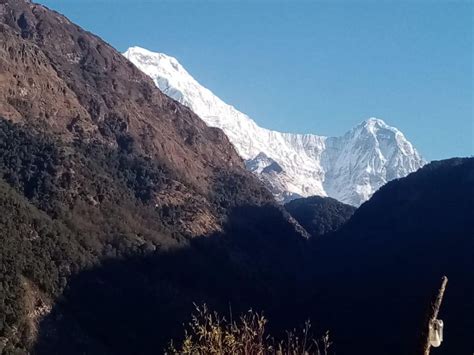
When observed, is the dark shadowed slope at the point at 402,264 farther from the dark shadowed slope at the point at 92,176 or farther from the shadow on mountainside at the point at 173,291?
the dark shadowed slope at the point at 92,176

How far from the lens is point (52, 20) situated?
153125 mm

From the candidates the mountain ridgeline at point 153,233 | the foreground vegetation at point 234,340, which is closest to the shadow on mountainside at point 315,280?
the mountain ridgeline at point 153,233

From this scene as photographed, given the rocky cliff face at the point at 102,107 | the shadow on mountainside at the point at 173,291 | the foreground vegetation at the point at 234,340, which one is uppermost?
the rocky cliff face at the point at 102,107

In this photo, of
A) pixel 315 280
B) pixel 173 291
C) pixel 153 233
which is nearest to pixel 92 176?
pixel 153 233

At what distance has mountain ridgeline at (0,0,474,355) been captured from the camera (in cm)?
7581

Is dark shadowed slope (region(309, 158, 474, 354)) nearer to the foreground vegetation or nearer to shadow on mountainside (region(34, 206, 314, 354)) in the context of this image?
shadow on mountainside (region(34, 206, 314, 354))

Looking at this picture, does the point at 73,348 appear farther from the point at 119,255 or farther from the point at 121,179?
the point at 121,179

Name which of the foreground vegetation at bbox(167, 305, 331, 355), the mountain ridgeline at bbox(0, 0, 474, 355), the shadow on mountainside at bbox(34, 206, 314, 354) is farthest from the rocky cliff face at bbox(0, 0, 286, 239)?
the foreground vegetation at bbox(167, 305, 331, 355)

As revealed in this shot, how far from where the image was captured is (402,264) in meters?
107

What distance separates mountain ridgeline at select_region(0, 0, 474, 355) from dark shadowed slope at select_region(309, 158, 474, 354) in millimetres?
369

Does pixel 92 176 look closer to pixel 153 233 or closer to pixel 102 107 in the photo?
pixel 153 233

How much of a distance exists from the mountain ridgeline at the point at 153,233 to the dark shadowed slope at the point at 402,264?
0.37 metres

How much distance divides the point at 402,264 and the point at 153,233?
42109mm

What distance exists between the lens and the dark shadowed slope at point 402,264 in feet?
260
